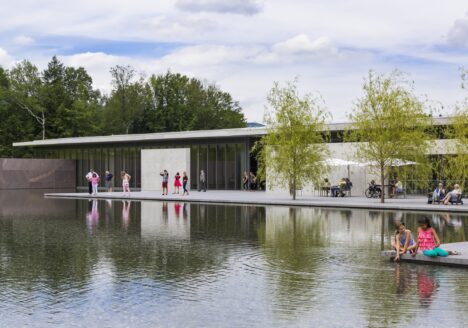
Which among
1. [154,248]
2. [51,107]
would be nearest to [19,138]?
[51,107]

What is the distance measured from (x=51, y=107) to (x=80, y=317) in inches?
3514

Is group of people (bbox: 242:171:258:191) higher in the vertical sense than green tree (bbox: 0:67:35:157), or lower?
lower

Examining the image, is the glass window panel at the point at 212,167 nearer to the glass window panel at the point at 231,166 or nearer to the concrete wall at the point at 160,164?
the glass window panel at the point at 231,166

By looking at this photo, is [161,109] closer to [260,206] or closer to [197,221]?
[260,206]

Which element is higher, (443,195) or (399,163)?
(399,163)

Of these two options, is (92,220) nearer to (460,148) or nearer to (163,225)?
(163,225)

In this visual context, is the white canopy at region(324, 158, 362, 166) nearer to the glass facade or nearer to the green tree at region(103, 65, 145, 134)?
the glass facade

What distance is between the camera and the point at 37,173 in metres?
70.4

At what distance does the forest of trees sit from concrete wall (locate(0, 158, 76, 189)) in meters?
18.9

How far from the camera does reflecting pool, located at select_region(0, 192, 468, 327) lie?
30.7ft

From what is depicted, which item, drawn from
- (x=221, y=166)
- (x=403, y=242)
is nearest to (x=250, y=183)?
(x=221, y=166)

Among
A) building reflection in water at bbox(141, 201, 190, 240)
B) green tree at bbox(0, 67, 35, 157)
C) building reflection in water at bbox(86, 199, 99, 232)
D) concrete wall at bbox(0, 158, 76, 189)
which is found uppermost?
green tree at bbox(0, 67, 35, 157)

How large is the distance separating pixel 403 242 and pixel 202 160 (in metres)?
47.3

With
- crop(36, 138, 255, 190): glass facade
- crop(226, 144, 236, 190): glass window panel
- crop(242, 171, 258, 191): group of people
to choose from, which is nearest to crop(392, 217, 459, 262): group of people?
crop(242, 171, 258, 191): group of people
